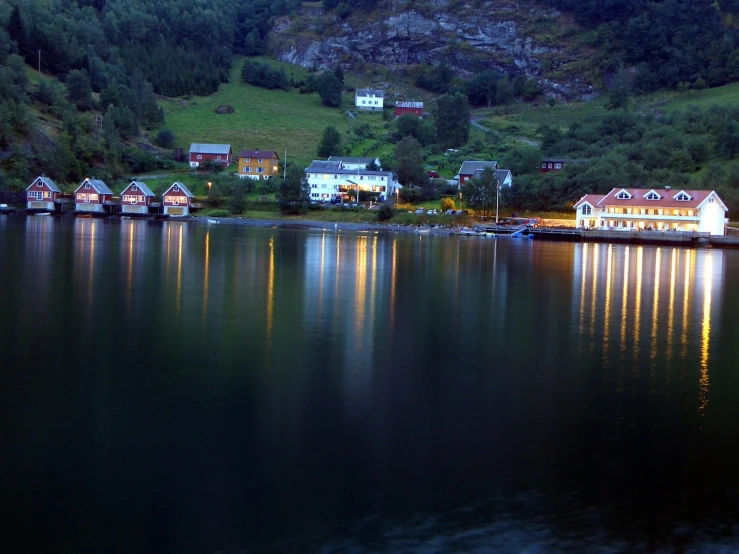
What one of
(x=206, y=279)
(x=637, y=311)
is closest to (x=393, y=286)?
(x=206, y=279)

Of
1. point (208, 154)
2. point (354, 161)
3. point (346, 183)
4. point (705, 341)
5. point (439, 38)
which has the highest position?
point (439, 38)

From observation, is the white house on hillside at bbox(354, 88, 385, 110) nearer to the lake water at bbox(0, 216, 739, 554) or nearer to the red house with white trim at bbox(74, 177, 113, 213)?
the red house with white trim at bbox(74, 177, 113, 213)

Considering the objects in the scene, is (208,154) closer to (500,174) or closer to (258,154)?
(258,154)

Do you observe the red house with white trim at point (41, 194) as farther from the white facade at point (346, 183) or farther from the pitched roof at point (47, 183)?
the white facade at point (346, 183)

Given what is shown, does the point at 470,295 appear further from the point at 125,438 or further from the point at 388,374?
the point at 125,438

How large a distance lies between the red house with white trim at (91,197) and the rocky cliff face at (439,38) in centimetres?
7852

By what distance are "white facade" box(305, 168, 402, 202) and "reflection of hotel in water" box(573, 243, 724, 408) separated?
4257cm

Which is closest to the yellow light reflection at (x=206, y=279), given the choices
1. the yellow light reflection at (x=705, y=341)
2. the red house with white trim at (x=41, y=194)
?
the yellow light reflection at (x=705, y=341)

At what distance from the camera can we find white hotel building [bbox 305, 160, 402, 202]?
88062 mm

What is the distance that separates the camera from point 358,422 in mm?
12883

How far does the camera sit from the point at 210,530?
9078 mm

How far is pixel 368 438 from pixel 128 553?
4.47 metres

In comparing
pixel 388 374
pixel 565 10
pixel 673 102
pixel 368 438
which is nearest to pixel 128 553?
pixel 368 438

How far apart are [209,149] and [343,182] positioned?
20209 millimetres
